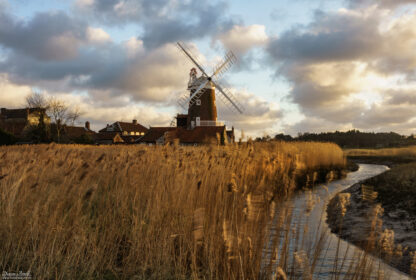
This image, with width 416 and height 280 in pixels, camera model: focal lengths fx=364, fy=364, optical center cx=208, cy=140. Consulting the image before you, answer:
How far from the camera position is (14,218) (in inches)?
189

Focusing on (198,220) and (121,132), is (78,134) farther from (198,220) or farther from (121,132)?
(198,220)

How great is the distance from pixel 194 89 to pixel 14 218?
36749mm

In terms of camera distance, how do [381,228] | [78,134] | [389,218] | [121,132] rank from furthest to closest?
[121,132], [78,134], [389,218], [381,228]

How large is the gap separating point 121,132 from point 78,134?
795 centimetres

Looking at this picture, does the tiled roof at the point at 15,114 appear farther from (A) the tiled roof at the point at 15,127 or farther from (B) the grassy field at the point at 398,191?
(B) the grassy field at the point at 398,191

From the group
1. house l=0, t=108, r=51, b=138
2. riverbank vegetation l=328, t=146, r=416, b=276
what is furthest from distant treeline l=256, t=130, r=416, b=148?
riverbank vegetation l=328, t=146, r=416, b=276

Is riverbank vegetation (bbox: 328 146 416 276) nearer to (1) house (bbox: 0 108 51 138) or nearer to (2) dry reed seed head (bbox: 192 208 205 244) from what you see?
(2) dry reed seed head (bbox: 192 208 205 244)

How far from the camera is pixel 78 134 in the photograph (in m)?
65.1

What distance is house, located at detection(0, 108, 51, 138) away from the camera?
55.5m

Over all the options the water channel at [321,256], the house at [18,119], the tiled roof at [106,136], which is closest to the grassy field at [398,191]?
the water channel at [321,256]

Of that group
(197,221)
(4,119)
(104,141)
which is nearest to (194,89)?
(104,141)

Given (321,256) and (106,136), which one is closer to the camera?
(321,256)

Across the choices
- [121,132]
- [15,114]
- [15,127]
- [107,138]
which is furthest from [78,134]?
[15,114]

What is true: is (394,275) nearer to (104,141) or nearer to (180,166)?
(180,166)
